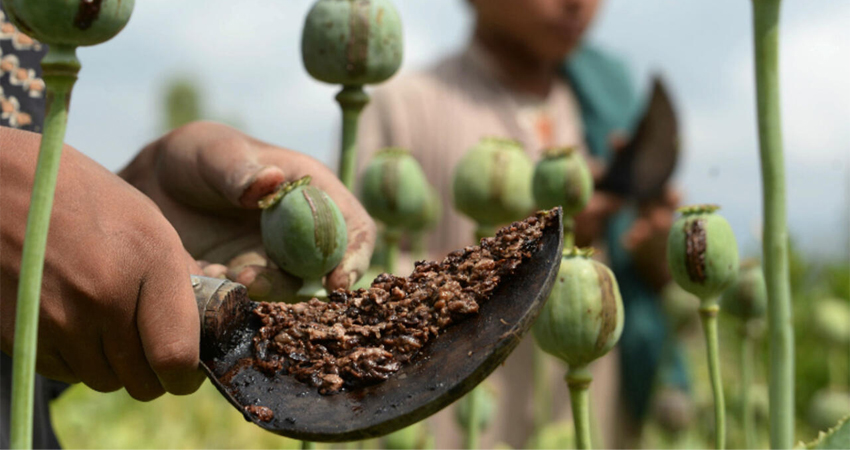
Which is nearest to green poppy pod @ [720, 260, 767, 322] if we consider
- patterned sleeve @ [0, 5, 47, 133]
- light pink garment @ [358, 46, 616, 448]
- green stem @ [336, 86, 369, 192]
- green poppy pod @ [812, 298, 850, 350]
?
green stem @ [336, 86, 369, 192]

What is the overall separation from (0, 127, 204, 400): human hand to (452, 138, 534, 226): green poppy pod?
0.39 meters

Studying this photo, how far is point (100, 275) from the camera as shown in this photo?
17.8 inches

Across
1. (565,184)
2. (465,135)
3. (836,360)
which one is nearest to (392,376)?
(565,184)

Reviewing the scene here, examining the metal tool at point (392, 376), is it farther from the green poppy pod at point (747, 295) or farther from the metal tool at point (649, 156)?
the metal tool at point (649, 156)

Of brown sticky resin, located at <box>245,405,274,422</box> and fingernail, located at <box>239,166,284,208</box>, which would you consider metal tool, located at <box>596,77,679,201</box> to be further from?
brown sticky resin, located at <box>245,405,274,422</box>

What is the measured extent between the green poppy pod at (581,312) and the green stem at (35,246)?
29 centimetres

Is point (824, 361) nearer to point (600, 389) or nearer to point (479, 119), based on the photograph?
point (600, 389)

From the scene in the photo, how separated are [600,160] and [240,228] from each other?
3.74 feet

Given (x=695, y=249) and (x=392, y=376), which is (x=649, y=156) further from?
(x=392, y=376)

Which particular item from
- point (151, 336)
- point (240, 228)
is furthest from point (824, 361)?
point (151, 336)

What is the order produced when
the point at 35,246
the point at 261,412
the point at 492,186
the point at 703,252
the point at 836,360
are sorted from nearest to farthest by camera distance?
the point at 35,246 < the point at 261,412 < the point at 703,252 < the point at 492,186 < the point at 836,360

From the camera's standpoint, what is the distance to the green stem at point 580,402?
52 centimetres

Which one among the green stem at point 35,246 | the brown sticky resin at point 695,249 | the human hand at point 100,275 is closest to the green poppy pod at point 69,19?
the green stem at point 35,246

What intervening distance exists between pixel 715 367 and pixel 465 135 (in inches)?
45.5
